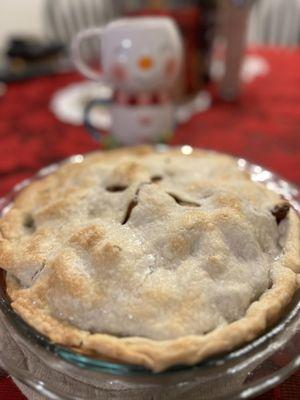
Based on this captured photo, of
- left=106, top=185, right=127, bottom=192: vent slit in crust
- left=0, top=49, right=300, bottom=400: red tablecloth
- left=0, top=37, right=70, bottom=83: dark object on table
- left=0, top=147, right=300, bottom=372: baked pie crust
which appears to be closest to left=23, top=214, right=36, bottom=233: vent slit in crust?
left=0, top=147, right=300, bottom=372: baked pie crust

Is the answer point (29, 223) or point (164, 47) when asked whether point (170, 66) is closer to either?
point (164, 47)

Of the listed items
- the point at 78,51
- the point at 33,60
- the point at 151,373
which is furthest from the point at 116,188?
the point at 33,60

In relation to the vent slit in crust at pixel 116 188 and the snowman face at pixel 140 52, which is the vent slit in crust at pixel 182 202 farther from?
the snowman face at pixel 140 52

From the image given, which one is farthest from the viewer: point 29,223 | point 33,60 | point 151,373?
point 33,60

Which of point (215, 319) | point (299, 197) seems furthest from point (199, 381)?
point (299, 197)

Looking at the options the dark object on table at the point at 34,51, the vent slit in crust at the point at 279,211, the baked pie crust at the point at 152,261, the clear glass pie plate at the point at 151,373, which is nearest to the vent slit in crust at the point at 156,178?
the baked pie crust at the point at 152,261

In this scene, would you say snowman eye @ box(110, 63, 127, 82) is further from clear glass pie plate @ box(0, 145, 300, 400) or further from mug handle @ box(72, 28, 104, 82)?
clear glass pie plate @ box(0, 145, 300, 400)
